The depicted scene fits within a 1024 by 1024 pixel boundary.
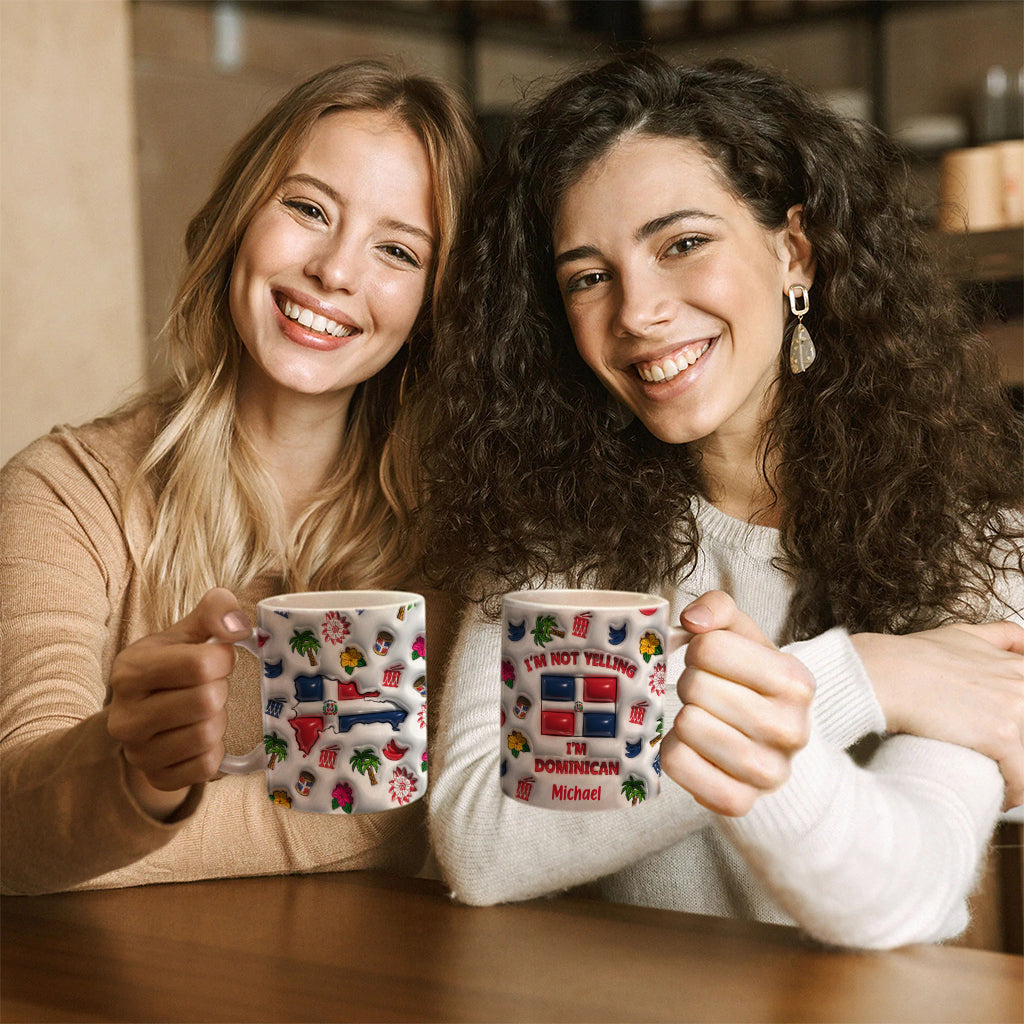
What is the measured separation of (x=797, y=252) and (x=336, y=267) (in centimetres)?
48

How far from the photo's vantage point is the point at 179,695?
86cm

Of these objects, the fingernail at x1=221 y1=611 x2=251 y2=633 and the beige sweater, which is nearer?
the fingernail at x1=221 y1=611 x2=251 y2=633

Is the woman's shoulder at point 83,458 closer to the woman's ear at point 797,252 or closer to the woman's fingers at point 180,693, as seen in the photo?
the woman's fingers at point 180,693

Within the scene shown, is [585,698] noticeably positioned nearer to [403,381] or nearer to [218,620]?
[218,620]

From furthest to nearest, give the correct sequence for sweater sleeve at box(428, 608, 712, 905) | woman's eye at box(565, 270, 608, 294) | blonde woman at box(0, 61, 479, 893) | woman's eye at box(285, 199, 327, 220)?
woman's eye at box(285, 199, 327, 220) < woman's eye at box(565, 270, 608, 294) < blonde woman at box(0, 61, 479, 893) < sweater sleeve at box(428, 608, 712, 905)

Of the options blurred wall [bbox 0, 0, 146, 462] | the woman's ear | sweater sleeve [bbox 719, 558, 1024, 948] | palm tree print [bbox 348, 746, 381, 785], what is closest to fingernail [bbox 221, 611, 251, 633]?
palm tree print [bbox 348, 746, 381, 785]

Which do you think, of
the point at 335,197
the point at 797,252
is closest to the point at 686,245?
the point at 797,252

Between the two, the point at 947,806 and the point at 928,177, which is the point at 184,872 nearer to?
the point at 947,806

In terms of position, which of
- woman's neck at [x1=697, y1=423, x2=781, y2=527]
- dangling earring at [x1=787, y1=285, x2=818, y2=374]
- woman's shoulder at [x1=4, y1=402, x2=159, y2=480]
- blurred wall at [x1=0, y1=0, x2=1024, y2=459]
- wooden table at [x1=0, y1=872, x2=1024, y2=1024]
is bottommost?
wooden table at [x1=0, y1=872, x2=1024, y2=1024]

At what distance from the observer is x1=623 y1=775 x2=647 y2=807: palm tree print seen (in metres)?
0.79

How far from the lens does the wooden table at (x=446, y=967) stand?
75 centimetres

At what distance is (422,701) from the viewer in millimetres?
834

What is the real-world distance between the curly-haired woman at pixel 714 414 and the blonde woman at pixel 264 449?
83 millimetres

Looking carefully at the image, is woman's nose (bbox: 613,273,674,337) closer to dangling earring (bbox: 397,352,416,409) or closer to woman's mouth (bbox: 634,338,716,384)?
woman's mouth (bbox: 634,338,716,384)
